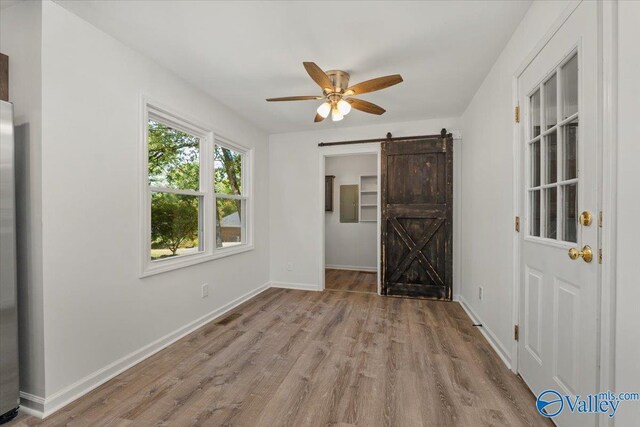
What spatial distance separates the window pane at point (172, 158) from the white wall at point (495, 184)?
2913mm

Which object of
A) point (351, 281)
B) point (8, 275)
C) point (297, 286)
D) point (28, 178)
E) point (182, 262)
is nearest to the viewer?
point (8, 275)

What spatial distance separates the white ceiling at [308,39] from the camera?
1.74 metres

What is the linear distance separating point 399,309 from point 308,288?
1.47 metres

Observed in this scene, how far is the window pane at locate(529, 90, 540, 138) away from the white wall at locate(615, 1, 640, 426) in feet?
2.31

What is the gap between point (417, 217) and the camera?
12.4 ft

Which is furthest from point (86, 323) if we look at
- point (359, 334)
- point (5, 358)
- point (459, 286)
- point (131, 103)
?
point (459, 286)

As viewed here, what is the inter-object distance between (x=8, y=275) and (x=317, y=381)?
6.40ft

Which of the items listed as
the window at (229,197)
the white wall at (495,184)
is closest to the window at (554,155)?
the white wall at (495,184)

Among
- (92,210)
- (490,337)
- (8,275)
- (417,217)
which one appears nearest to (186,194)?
(92,210)

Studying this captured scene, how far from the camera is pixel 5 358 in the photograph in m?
1.51

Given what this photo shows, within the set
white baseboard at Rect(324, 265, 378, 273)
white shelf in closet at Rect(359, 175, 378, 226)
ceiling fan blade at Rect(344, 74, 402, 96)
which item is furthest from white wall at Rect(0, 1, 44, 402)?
white shelf in closet at Rect(359, 175, 378, 226)

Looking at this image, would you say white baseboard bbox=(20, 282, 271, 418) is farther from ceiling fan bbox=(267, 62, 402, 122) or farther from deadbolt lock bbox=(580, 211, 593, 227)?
deadbolt lock bbox=(580, 211, 593, 227)

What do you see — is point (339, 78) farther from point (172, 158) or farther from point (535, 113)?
point (172, 158)

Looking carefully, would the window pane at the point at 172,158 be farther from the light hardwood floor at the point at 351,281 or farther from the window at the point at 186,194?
the light hardwood floor at the point at 351,281
